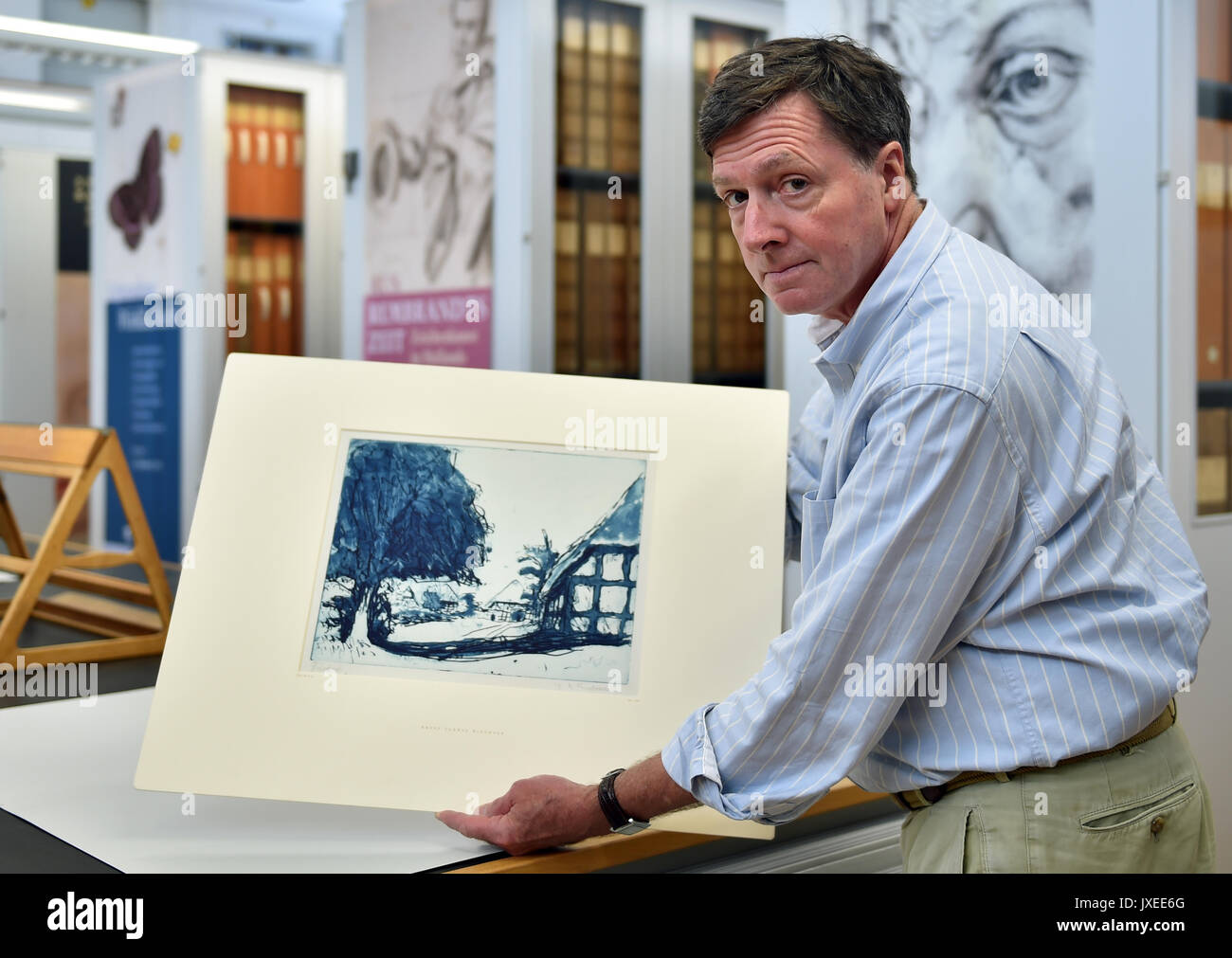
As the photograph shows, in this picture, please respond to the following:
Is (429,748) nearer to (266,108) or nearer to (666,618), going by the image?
(666,618)

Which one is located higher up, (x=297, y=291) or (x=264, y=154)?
(x=264, y=154)

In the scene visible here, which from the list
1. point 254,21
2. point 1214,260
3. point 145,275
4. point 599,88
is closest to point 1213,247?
point 1214,260

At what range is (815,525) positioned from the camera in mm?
1215

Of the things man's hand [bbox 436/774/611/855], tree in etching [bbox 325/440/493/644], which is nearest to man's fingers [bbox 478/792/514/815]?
man's hand [bbox 436/774/611/855]

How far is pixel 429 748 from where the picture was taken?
127cm

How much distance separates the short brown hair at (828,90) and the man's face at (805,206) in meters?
0.01

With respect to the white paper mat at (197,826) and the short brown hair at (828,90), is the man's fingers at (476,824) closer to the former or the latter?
the white paper mat at (197,826)

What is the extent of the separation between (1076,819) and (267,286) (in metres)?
4.91

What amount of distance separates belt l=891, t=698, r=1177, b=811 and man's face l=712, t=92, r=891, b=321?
49 cm

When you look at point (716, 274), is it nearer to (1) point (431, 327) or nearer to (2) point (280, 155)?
(1) point (431, 327)

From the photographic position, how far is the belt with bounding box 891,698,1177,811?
112cm

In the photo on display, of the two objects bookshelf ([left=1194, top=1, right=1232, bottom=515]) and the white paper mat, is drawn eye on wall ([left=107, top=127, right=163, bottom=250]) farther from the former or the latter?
bookshelf ([left=1194, top=1, right=1232, bottom=515])
